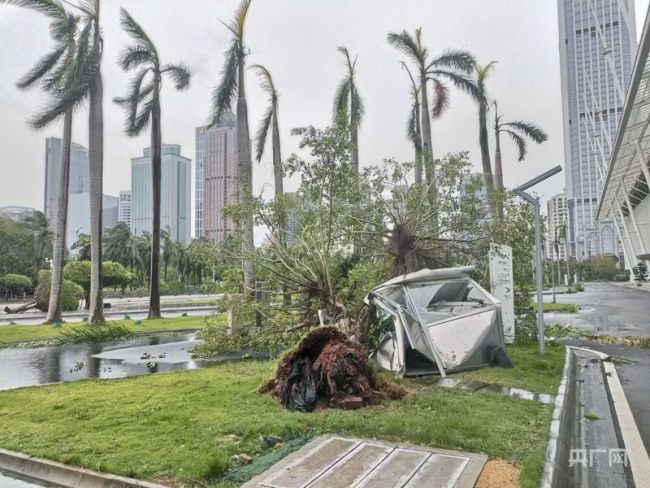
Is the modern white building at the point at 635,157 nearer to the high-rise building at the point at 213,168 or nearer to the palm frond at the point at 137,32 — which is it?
the high-rise building at the point at 213,168

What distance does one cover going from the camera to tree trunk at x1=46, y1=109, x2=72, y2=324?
18.7 meters

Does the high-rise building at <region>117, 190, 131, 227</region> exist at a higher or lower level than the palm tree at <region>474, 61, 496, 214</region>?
higher

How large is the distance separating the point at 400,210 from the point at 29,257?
190 feet

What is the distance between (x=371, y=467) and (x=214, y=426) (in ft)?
6.46

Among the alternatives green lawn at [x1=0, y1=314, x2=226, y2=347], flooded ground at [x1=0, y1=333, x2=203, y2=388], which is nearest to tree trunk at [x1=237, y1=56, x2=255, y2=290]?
green lawn at [x1=0, y1=314, x2=226, y2=347]

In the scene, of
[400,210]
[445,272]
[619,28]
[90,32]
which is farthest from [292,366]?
[619,28]

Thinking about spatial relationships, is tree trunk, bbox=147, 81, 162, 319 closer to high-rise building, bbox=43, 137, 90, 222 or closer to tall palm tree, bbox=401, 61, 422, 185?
tall palm tree, bbox=401, 61, 422, 185

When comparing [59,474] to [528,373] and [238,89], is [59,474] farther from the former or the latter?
[238,89]

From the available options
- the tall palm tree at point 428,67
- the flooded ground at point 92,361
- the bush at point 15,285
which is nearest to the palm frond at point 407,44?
the tall palm tree at point 428,67

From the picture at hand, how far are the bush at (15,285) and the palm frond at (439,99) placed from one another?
130 feet

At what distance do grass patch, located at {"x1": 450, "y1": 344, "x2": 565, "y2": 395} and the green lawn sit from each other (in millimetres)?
7223

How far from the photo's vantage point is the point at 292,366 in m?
6.71

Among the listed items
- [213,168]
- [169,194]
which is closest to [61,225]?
[213,168]

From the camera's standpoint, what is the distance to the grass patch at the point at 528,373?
24.1 ft
